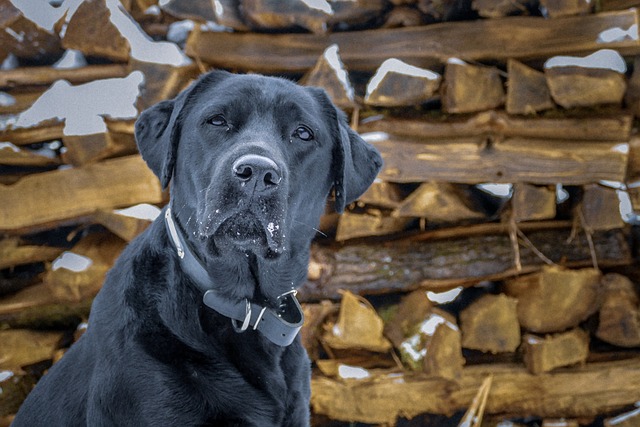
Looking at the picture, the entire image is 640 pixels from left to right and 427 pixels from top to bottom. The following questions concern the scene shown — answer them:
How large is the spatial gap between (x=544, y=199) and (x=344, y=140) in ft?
4.54

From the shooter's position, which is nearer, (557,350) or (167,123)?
(167,123)

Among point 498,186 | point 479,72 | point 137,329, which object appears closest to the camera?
point 137,329

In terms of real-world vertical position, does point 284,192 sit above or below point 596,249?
above

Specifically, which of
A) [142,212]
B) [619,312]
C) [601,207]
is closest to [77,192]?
[142,212]

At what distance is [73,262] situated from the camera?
10.6 ft

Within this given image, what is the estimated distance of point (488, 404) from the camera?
3469mm

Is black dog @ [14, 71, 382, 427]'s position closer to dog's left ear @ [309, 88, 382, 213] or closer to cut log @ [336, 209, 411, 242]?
dog's left ear @ [309, 88, 382, 213]

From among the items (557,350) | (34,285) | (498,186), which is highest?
(498,186)

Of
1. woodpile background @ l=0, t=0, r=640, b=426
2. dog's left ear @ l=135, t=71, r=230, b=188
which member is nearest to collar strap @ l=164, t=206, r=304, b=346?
dog's left ear @ l=135, t=71, r=230, b=188

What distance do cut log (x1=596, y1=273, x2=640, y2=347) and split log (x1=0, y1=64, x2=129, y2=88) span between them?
8.95 feet

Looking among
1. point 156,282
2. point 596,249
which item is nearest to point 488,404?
point 596,249

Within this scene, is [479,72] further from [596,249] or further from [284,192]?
[284,192]

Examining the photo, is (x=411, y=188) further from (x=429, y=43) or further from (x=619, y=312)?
(x=619, y=312)

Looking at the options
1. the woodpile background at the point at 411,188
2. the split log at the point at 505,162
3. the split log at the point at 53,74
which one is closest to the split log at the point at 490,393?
the woodpile background at the point at 411,188
